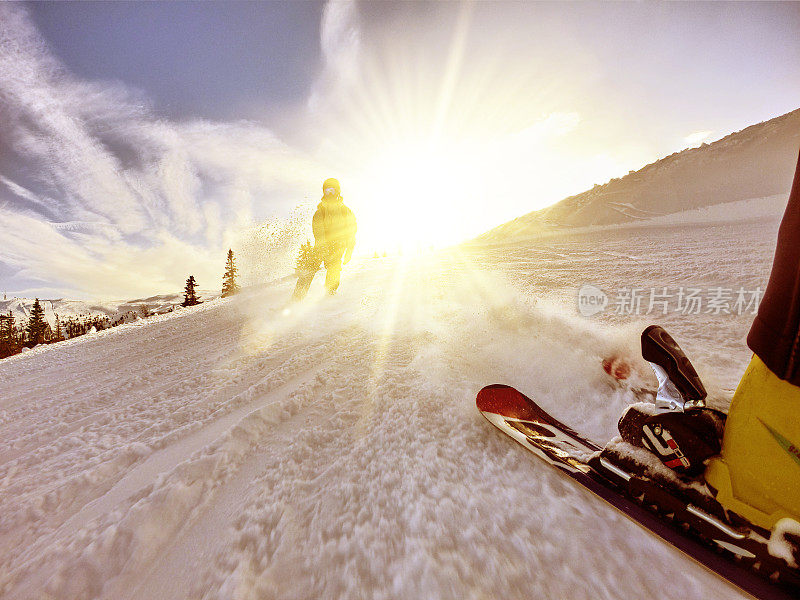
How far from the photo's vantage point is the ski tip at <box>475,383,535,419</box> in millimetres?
2695

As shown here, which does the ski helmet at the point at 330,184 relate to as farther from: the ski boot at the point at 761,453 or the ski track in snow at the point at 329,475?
the ski boot at the point at 761,453

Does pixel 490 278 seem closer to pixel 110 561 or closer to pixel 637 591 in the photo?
pixel 637 591

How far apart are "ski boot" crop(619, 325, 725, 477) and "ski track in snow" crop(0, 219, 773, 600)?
429 millimetres

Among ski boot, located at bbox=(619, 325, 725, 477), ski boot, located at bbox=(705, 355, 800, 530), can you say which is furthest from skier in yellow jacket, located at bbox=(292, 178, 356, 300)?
ski boot, located at bbox=(705, 355, 800, 530)

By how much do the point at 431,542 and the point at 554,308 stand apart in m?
4.61

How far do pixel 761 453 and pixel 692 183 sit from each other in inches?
1762

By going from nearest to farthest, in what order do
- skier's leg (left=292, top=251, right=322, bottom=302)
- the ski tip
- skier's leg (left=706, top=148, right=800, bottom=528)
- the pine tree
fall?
1. skier's leg (left=706, top=148, right=800, bottom=528)
2. the ski tip
3. skier's leg (left=292, top=251, right=322, bottom=302)
4. the pine tree

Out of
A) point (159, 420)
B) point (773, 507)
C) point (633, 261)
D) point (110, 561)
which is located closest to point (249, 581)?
point (110, 561)

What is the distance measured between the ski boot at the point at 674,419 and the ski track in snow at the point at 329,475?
0.43 meters

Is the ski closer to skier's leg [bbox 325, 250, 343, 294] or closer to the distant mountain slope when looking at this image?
skier's leg [bbox 325, 250, 343, 294]

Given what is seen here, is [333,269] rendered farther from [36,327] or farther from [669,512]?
[36,327]

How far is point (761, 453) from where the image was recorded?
153 cm

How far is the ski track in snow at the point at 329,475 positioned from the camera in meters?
1.45

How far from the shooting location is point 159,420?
2.95 m
